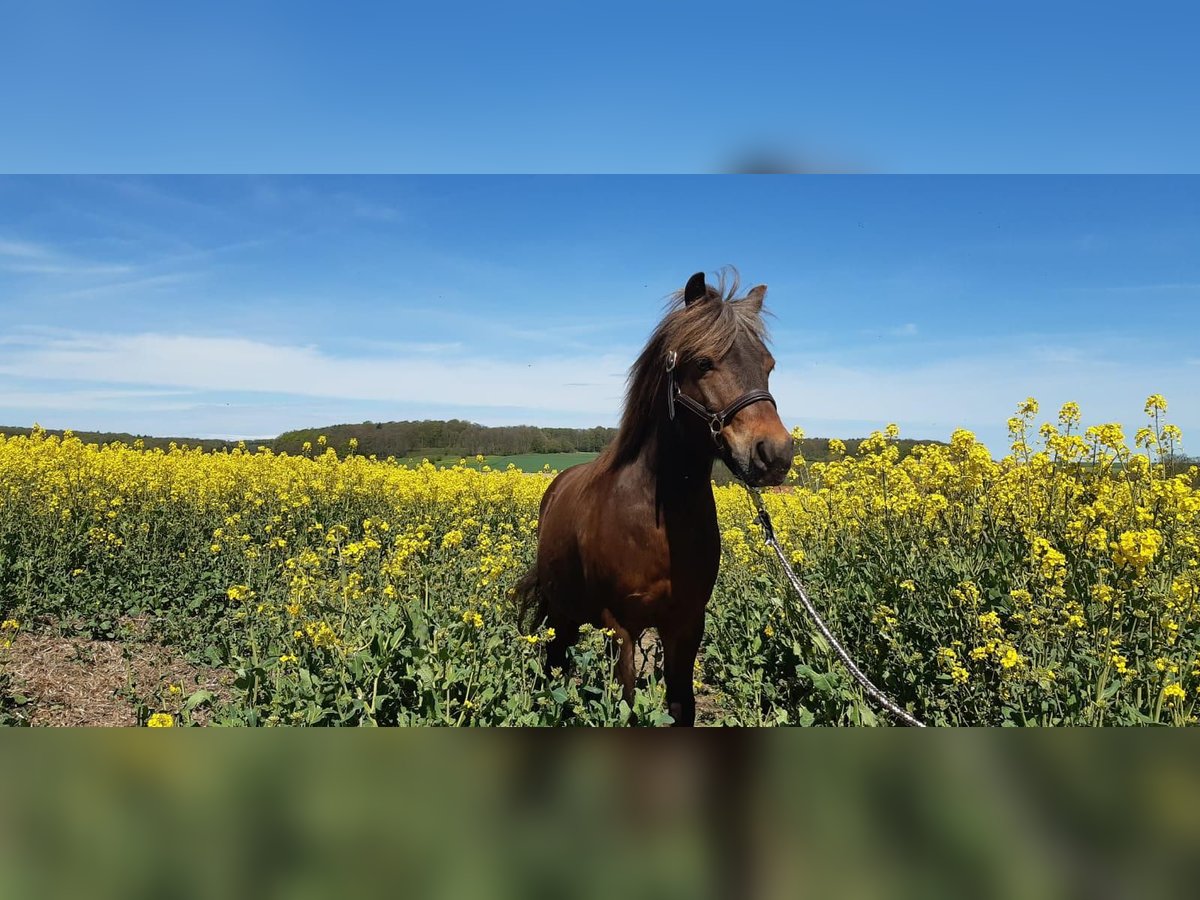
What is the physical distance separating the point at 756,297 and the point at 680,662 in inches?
64.1

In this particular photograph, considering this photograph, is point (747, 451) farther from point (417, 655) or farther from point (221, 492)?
point (221, 492)

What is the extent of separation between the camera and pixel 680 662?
3.21m

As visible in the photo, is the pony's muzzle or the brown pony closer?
the pony's muzzle

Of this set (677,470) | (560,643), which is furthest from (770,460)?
(560,643)

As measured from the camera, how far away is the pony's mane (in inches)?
109

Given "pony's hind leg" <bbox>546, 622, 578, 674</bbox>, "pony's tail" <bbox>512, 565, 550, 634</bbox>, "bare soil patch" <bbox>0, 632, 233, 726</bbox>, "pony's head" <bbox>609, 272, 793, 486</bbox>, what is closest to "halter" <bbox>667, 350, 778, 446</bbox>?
"pony's head" <bbox>609, 272, 793, 486</bbox>

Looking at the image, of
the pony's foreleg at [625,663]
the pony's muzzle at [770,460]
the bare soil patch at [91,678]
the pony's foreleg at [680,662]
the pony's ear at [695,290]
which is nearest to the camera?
the pony's muzzle at [770,460]

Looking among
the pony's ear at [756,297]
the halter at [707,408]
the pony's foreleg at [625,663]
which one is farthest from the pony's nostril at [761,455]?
the pony's foreleg at [625,663]

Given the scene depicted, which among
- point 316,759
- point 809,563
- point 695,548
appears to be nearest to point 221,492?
point 809,563

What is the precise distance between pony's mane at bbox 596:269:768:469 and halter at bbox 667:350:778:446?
0.06 m

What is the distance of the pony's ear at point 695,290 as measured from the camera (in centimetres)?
287

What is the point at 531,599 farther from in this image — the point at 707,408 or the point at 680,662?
the point at 707,408

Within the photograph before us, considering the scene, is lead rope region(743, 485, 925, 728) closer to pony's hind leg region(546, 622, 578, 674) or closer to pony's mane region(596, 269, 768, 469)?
pony's mane region(596, 269, 768, 469)

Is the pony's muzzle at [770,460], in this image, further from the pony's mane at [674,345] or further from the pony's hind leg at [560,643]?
the pony's hind leg at [560,643]
